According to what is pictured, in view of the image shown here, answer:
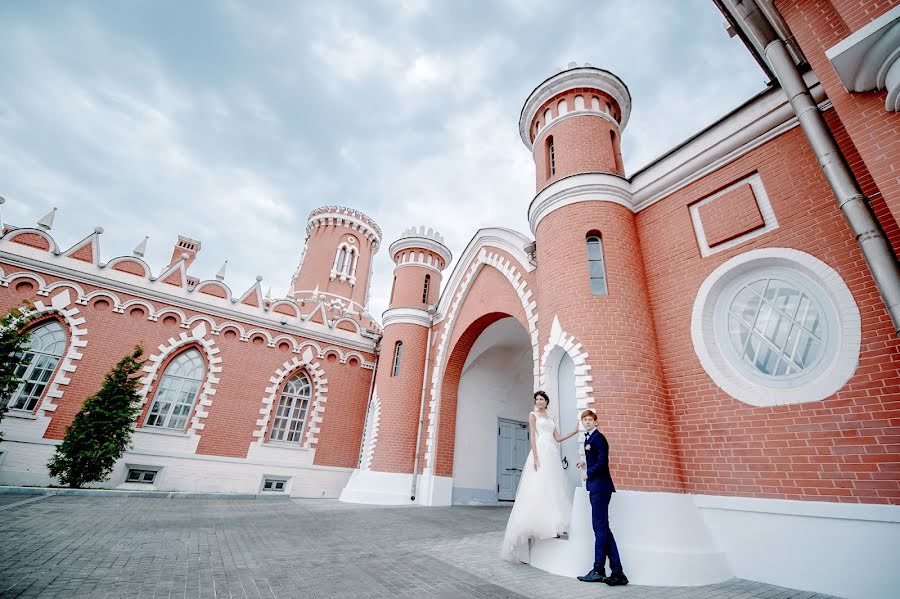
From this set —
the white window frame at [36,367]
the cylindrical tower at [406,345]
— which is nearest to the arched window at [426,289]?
the cylindrical tower at [406,345]

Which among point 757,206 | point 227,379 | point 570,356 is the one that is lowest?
point 570,356

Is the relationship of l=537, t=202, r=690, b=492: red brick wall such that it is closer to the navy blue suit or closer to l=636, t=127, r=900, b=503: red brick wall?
l=636, t=127, r=900, b=503: red brick wall

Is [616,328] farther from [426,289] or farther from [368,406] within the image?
[368,406]

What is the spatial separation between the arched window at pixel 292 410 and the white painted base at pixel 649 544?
11.6 meters

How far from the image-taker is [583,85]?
869 centimetres

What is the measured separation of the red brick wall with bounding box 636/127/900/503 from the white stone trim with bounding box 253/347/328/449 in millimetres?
12466

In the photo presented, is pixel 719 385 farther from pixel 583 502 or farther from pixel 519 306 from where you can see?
pixel 519 306

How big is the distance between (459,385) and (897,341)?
10.7 meters

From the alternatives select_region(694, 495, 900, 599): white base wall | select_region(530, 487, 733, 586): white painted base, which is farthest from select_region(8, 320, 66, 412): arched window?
select_region(694, 495, 900, 599): white base wall

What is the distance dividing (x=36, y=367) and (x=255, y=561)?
39.8 feet

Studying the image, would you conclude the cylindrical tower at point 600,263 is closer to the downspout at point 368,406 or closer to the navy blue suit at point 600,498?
the navy blue suit at point 600,498

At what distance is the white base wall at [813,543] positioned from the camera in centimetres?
381

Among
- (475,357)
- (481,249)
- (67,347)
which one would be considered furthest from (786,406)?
(67,347)

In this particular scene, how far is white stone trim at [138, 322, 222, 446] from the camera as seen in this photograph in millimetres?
12258
